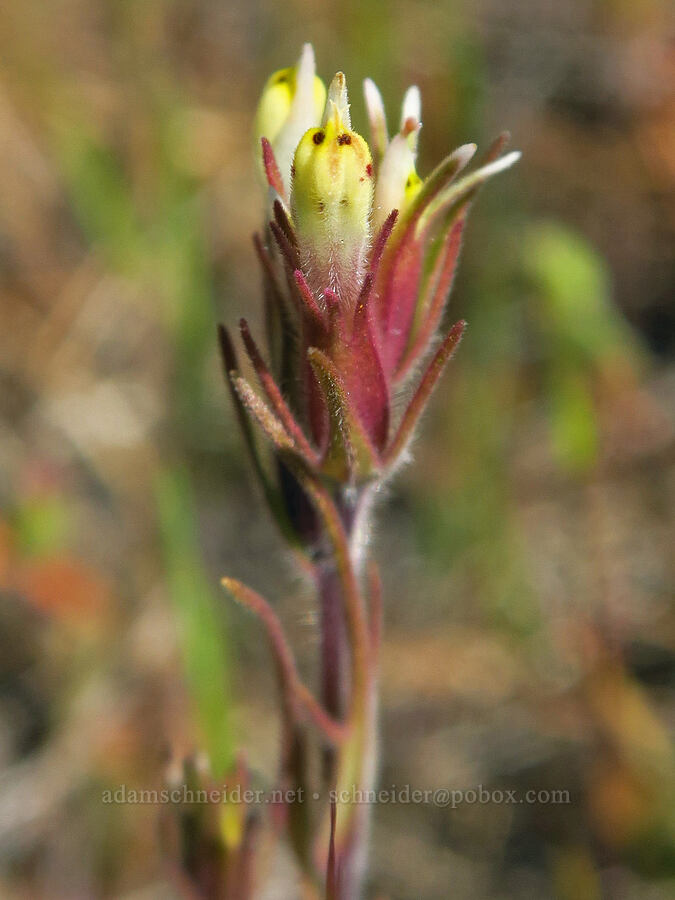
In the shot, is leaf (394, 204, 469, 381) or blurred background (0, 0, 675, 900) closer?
leaf (394, 204, 469, 381)

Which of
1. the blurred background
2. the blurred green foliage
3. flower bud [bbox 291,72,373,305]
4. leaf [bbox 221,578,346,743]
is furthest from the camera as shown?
the blurred background

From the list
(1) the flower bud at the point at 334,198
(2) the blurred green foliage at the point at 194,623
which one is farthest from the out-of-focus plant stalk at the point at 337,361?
(2) the blurred green foliage at the point at 194,623

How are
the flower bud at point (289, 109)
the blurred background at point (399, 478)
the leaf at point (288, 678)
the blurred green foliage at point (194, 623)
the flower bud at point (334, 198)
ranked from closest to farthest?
the flower bud at point (334, 198) → the flower bud at point (289, 109) → the leaf at point (288, 678) → the blurred green foliage at point (194, 623) → the blurred background at point (399, 478)

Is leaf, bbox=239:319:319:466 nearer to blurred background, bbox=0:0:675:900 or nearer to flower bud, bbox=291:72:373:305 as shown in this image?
flower bud, bbox=291:72:373:305

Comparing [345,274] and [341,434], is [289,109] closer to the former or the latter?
[345,274]

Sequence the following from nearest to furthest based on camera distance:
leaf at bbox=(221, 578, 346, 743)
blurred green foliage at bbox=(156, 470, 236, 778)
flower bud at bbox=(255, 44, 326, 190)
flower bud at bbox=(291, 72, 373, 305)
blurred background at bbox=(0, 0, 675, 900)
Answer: flower bud at bbox=(291, 72, 373, 305) → flower bud at bbox=(255, 44, 326, 190) → leaf at bbox=(221, 578, 346, 743) → blurred green foliage at bbox=(156, 470, 236, 778) → blurred background at bbox=(0, 0, 675, 900)

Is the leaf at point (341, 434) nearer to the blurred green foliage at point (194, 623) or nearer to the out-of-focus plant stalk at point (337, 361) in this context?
the out-of-focus plant stalk at point (337, 361)

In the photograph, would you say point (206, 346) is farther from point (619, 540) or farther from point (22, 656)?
point (619, 540)

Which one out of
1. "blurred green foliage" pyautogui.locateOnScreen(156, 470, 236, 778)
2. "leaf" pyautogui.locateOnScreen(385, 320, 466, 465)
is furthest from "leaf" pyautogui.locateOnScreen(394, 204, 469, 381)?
"blurred green foliage" pyautogui.locateOnScreen(156, 470, 236, 778)
